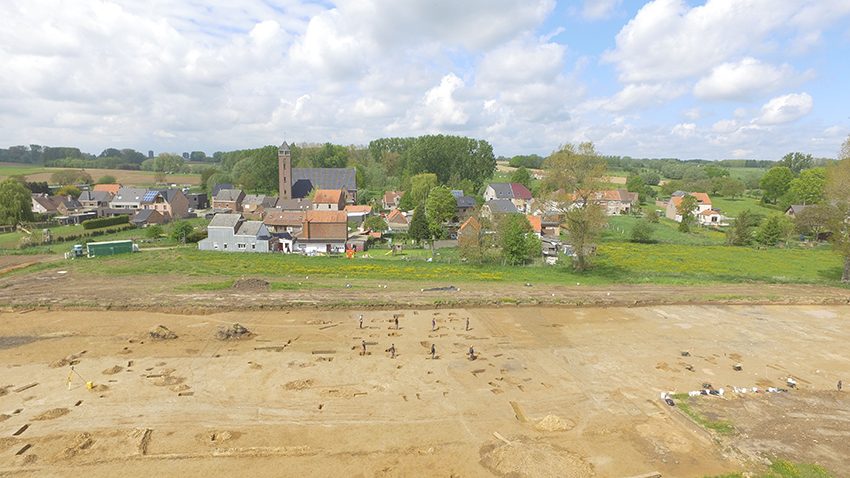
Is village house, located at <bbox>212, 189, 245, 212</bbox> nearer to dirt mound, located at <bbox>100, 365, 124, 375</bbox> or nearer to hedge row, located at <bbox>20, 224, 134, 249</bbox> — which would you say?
hedge row, located at <bbox>20, 224, 134, 249</bbox>

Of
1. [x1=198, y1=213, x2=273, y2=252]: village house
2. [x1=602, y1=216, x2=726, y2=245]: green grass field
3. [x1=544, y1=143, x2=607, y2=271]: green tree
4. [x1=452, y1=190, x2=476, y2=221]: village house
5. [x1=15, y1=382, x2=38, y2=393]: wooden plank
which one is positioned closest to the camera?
[x1=15, y1=382, x2=38, y2=393]: wooden plank

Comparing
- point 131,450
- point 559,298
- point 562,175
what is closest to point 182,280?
point 131,450

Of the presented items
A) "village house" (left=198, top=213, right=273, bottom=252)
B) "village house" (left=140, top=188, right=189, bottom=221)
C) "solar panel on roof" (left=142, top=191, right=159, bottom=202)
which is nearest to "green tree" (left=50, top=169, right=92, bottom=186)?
"solar panel on roof" (left=142, top=191, right=159, bottom=202)

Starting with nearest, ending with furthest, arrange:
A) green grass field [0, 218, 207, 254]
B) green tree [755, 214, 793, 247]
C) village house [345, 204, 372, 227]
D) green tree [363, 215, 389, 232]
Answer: green grass field [0, 218, 207, 254]
green tree [755, 214, 793, 247]
green tree [363, 215, 389, 232]
village house [345, 204, 372, 227]

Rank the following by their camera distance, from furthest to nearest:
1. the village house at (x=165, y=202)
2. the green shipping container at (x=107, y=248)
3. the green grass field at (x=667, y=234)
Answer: the village house at (x=165, y=202) → the green grass field at (x=667, y=234) → the green shipping container at (x=107, y=248)

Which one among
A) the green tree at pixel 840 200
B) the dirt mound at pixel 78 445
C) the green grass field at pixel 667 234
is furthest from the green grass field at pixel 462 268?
the dirt mound at pixel 78 445

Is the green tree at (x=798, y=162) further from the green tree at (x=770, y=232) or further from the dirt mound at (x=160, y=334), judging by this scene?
the dirt mound at (x=160, y=334)

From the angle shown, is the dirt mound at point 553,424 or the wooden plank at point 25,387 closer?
the dirt mound at point 553,424

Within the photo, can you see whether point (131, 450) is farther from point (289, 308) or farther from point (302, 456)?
point (289, 308)
